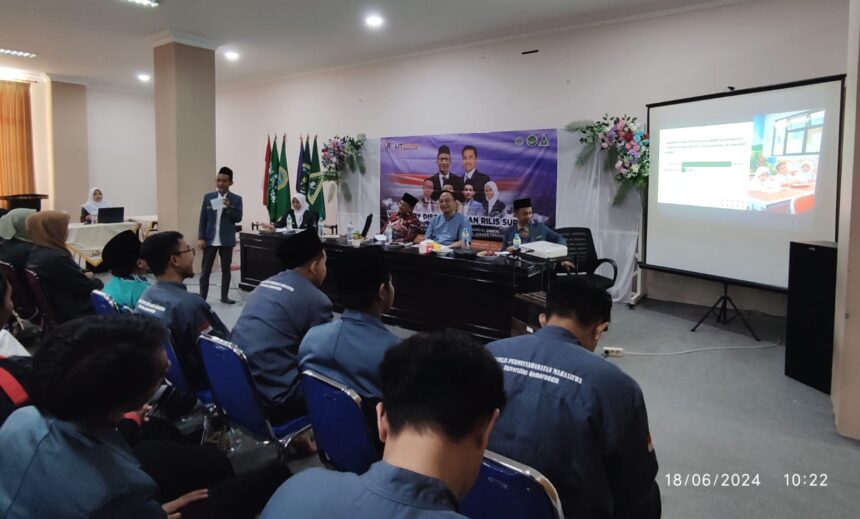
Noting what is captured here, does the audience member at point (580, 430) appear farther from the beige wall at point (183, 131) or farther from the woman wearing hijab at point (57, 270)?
the beige wall at point (183, 131)

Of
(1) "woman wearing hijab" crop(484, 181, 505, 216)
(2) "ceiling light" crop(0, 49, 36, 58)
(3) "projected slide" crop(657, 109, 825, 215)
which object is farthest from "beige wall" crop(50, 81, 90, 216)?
(3) "projected slide" crop(657, 109, 825, 215)

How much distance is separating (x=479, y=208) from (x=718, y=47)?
324 cm

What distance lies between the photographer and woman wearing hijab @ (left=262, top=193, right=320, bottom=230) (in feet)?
25.3

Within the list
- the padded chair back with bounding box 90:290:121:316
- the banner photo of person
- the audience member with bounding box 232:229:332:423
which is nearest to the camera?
the audience member with bounding box 232:229:332:423

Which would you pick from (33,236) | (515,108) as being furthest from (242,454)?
(515,108)

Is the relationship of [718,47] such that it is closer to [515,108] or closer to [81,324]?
[515,108]

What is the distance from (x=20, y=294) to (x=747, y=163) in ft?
19.5

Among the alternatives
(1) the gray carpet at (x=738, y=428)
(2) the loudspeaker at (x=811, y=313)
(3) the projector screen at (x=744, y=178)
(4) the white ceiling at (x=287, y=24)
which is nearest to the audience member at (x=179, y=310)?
(1) the gray carpet at (x=738, y=428)

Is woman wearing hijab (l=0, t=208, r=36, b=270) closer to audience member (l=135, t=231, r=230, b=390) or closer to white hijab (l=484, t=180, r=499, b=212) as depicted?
audience member (l=135, t=231, r=230, b=390)

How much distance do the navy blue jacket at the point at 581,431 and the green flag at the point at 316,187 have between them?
7288 millimetres

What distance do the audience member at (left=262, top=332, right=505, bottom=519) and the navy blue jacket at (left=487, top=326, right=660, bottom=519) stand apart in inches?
20.1

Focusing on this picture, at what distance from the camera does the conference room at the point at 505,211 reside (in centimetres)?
225

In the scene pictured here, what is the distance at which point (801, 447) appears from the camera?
281 centimetres

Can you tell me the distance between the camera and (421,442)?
78 cm
